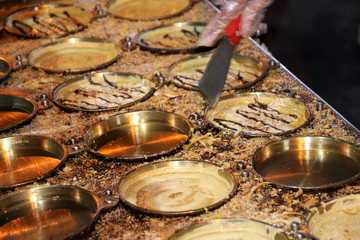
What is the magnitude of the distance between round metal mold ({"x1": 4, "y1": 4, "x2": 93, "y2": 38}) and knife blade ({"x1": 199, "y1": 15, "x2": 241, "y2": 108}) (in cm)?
124

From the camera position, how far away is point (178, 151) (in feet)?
6.91

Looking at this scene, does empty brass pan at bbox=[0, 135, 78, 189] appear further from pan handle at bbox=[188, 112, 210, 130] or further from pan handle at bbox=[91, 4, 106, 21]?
pan handle at bbox=[91, 4, 106, 21]

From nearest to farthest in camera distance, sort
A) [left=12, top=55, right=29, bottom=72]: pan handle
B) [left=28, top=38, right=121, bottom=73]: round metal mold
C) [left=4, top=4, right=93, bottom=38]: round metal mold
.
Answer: [left=12, top=55, right=29, bottom=72]: pan handle
[left=28, top=38, right=121, bottom=73]: round metal mold
[left=4, top=4, right=93, bottom=38]: round metal mold

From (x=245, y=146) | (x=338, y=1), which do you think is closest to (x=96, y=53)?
(x=245, y=146)

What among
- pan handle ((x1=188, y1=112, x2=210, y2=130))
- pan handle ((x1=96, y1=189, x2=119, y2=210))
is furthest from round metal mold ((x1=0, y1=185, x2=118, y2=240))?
pan handle ((x1=188, y1=112, x2=210, y2=130))

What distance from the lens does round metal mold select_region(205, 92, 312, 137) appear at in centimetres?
234

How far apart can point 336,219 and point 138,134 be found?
1003 millimetres

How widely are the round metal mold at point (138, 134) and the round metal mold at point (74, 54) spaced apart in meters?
0.64

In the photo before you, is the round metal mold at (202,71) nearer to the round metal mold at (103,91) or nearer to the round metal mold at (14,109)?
the round metal mold at (103,91)

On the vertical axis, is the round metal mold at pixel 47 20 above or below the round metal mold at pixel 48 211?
above

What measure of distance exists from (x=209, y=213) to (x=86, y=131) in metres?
0.80

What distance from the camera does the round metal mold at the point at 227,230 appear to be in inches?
64.7

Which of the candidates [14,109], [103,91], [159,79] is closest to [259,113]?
[159,79]

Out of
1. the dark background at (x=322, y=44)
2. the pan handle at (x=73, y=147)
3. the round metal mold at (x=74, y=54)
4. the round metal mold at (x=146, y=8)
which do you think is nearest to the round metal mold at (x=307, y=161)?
the pan handle at (x=73, y=147)
